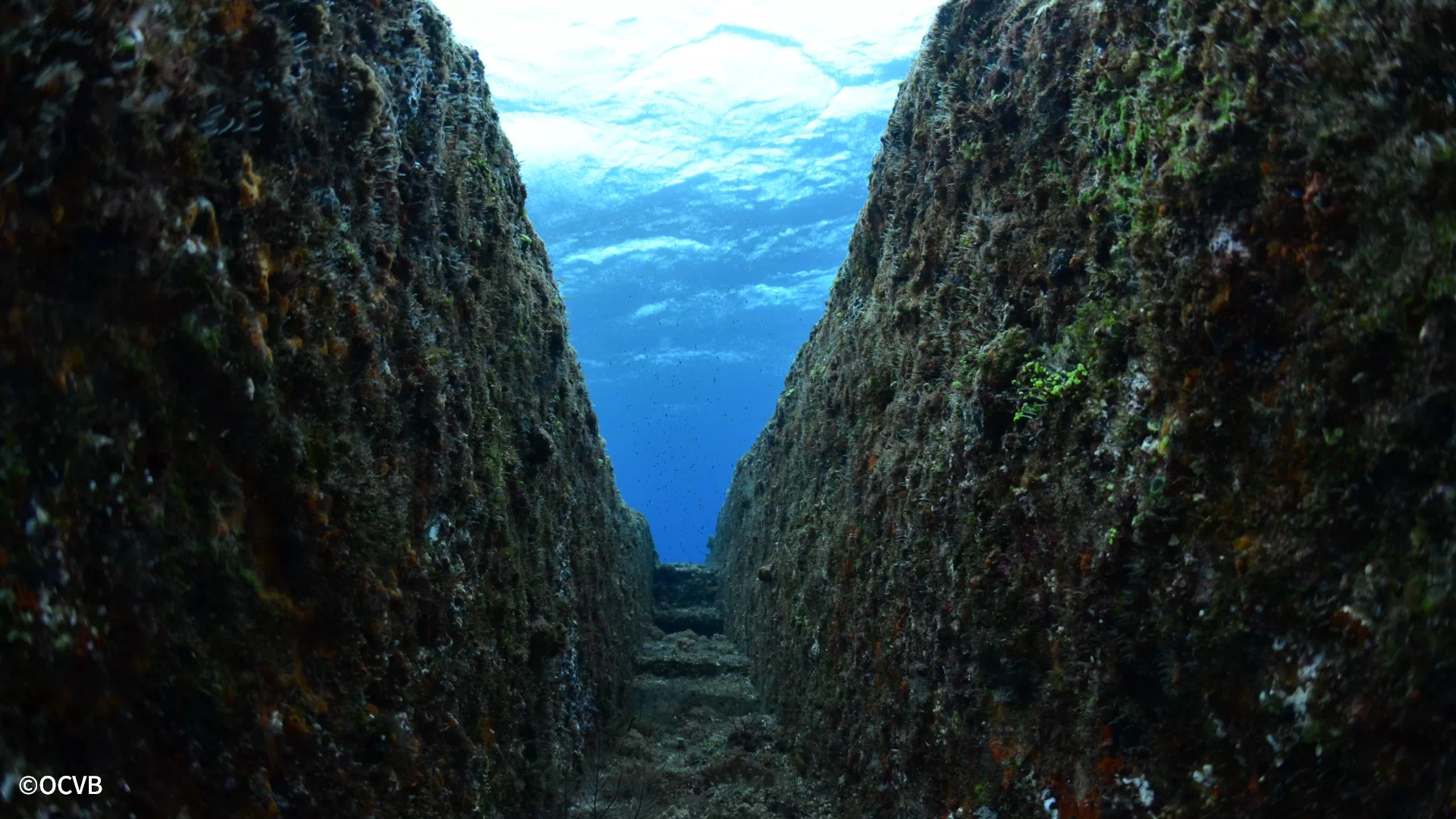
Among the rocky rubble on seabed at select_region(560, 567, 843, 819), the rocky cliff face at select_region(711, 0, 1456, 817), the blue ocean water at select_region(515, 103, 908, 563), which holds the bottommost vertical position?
the rocky rubble on seabed at select_region(560, 567, 843, 819)

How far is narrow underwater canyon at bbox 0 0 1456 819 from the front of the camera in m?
2.12

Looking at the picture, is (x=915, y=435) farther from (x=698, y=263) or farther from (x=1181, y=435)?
(x=698, y=263)

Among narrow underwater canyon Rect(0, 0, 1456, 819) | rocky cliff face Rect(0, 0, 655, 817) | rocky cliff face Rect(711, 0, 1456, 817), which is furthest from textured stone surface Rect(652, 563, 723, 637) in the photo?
rocky cliff face Rect(0, 0, 655, 817)

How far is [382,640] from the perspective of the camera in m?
3.58

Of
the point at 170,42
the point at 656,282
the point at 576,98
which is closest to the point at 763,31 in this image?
the point at 576,98

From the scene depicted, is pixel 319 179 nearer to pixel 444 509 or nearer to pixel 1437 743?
pixel 444 509

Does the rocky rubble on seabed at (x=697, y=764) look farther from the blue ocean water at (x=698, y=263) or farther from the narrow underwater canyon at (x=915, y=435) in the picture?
the blue ocean water at (x=698, y=263)

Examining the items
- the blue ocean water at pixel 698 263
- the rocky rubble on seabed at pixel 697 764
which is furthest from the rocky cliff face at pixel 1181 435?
the blue ocean water at pixel 698 263

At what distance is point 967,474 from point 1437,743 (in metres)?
2.65

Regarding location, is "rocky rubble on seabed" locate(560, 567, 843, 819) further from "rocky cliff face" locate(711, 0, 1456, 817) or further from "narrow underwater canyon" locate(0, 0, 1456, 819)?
"rocky cliff face" locate(711, 0, 1456, 817)

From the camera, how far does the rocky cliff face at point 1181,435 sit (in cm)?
215

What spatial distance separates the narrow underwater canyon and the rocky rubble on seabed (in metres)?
0.42

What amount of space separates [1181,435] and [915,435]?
8.94 feet

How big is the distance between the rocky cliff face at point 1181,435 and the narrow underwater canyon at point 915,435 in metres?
0.02
